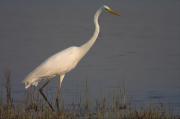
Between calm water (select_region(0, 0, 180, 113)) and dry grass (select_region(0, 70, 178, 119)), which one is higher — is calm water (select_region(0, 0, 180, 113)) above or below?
above

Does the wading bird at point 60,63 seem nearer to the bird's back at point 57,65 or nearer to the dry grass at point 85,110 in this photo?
the bird's back at point 57,65

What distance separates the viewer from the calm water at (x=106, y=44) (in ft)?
50.8

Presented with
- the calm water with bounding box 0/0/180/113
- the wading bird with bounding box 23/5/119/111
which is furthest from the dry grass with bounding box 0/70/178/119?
the calm water with bounding box 0/0/180/113

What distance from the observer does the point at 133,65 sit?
58.5ft

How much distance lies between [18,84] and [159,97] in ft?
12.0

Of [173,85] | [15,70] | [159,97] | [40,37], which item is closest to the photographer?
[159,97]

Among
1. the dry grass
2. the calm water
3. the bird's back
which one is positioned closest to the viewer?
the dry grass

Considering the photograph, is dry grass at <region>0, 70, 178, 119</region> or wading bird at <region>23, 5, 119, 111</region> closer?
dry grass at <region>0, 70, 178, 119</region>

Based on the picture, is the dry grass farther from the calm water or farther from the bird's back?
the calm water

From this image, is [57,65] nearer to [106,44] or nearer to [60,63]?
[60,63]

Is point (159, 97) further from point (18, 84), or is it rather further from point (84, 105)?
point (18, 84)

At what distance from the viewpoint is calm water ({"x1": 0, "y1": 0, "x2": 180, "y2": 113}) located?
1548cm

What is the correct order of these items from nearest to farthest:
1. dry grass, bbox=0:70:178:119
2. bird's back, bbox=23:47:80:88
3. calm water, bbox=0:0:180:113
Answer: dry grass, bbox=0:70:178:119 → bird's back, bbox=23:47:80:88 → calm water, bbox=0:0:180:113

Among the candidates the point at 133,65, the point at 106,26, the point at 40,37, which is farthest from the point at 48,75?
the point at 106,26
